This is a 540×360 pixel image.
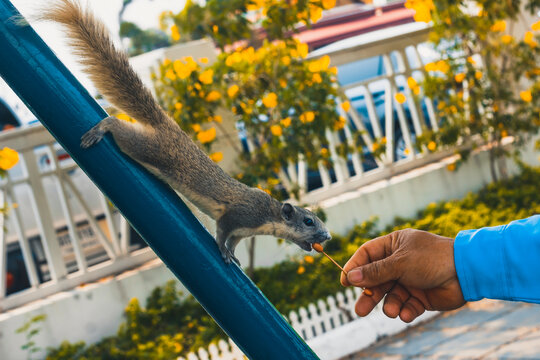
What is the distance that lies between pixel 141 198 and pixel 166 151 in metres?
0.48

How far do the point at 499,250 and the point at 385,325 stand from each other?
2.56 m

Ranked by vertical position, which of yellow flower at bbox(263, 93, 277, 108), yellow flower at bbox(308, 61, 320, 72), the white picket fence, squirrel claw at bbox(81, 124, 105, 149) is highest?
yellow flower at bbox(308, 61, 320, 72)

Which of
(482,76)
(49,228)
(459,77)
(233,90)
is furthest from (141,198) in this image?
(482,76)

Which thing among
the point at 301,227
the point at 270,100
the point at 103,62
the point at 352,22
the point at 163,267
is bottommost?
the point at 163,267

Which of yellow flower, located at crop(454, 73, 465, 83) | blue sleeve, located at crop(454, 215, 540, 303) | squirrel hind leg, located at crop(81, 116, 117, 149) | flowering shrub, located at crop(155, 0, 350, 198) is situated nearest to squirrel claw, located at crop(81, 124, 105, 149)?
squirrel hind leg, located at crop(81, 116, 117, 149)

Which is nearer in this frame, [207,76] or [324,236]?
[324,236]

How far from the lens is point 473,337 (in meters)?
3.32

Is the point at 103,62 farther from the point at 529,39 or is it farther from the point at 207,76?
the point at 529,39

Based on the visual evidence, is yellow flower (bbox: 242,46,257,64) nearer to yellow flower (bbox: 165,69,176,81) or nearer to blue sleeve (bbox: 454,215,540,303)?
yellow flower (bbox: 165,69,176,81)

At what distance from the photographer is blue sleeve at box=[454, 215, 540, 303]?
113 centimetres

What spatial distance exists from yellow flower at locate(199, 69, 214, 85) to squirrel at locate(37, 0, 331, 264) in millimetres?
2140

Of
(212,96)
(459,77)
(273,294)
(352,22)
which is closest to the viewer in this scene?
(212,96)

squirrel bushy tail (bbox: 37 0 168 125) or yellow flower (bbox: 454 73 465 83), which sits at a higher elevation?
squirrel bushy tail (bbox: 37 0 168 125)

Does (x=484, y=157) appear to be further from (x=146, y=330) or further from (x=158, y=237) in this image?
(x=158, y=237)
